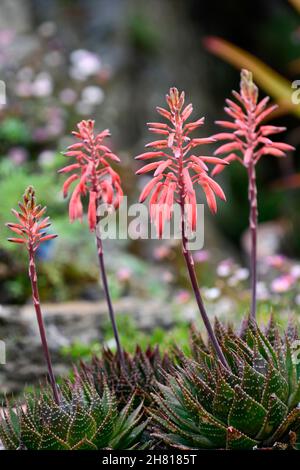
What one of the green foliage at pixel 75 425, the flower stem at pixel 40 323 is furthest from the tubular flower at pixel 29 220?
the green foliage at pixel 75 425

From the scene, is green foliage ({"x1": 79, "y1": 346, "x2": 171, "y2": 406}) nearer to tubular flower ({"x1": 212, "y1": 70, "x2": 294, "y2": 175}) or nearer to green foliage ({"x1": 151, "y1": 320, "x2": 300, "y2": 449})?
green foliage ({"x1": 151, "y1": 320, "x2": 300, "y2": 449})

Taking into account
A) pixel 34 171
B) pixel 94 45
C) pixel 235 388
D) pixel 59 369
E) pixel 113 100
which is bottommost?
pixel 59 369

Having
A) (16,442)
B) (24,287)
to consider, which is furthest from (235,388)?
(24,287)

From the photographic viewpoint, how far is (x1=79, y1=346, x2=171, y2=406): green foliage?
2.54 meters

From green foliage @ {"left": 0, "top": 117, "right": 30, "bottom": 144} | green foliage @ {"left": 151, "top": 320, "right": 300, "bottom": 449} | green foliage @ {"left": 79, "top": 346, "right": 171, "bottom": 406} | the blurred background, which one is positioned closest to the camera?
green foliage @ {"left": 151, "top": 320, "right": 300, "bottom": 449}

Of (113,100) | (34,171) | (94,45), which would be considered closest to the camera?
(34,171)

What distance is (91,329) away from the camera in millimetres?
4656

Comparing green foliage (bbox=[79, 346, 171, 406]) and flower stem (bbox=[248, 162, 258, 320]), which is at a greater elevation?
flower stem (bbox=[248, 162, 258, 320])

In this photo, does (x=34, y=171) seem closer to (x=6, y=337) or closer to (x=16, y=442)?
(x=6, y=337)

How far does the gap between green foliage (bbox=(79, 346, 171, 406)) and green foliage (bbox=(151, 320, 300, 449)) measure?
8.5 inches

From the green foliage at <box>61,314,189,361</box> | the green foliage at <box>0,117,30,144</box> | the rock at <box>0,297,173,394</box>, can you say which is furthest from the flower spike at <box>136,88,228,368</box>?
the green foliage at <box>0,117,30,144</box>

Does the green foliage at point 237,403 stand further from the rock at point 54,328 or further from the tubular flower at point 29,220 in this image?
the rock at point 54,328

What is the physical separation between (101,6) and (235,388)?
8801 mm


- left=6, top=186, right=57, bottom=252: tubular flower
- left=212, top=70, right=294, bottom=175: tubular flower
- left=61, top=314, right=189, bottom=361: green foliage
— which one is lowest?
left=61, top=314, right=189, bottom=361: green foliage
